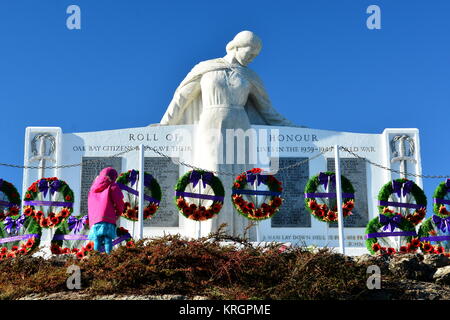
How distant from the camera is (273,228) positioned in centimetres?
1395

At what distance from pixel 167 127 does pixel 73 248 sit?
16.1 ft

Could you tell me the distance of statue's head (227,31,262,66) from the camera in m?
13.1

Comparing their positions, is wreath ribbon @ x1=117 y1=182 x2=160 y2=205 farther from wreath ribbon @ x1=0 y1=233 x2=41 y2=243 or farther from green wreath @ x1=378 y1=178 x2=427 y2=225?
green wreath @ x1=378 y1=178 x2=427 y2=225

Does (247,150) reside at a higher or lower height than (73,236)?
higher

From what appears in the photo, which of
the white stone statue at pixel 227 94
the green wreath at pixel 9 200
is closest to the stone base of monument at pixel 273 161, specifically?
the white stone statue at pixel 227 94

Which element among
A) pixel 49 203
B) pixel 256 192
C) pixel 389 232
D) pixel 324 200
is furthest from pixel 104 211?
pixel 389 232

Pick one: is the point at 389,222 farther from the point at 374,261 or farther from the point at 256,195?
the point at 374,261

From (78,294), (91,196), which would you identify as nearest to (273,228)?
(91,196)

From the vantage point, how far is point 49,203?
1044 centimetres

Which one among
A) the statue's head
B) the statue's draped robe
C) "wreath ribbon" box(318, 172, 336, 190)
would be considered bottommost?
"wreath ribbon" box(318, 172, 336, 190)

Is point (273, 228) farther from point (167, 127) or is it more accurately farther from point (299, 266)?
point (299, 266)

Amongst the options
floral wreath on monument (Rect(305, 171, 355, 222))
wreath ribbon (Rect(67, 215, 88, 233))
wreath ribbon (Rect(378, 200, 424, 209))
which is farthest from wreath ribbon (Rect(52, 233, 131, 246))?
wreath ribbon (Rect(378, 200, 424, 209))

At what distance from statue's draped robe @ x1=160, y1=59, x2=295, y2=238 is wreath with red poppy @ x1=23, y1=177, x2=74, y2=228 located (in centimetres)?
286

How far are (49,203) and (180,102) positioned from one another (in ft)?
14.0
